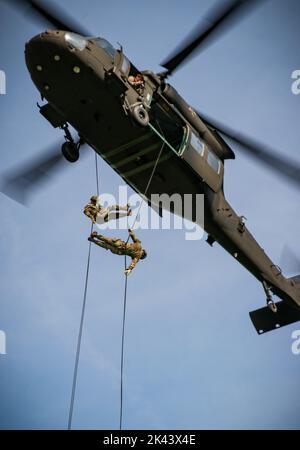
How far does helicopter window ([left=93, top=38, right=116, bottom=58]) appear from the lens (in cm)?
1214

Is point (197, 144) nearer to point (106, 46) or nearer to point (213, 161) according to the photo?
point (213, 161)

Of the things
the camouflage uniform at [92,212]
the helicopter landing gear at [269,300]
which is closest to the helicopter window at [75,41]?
the camouflage uniform at [92,212]

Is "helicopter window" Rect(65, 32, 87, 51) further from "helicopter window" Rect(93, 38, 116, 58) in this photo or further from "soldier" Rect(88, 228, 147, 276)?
"soldier" Rect(88, 228, 147, 276)

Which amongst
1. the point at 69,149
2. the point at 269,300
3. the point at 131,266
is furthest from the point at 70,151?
the point at 269,300

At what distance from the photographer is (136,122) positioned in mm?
12070

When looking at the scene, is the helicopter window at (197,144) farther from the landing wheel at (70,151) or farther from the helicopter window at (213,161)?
the landing wheel at (70,151)

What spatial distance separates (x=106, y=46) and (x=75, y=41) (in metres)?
0.83

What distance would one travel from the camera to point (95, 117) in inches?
482

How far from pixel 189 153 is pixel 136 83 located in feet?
6.51

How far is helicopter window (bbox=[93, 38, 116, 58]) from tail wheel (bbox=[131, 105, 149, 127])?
1.18m

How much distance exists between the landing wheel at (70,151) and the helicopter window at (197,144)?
2.62m

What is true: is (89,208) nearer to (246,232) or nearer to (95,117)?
(95,117)
